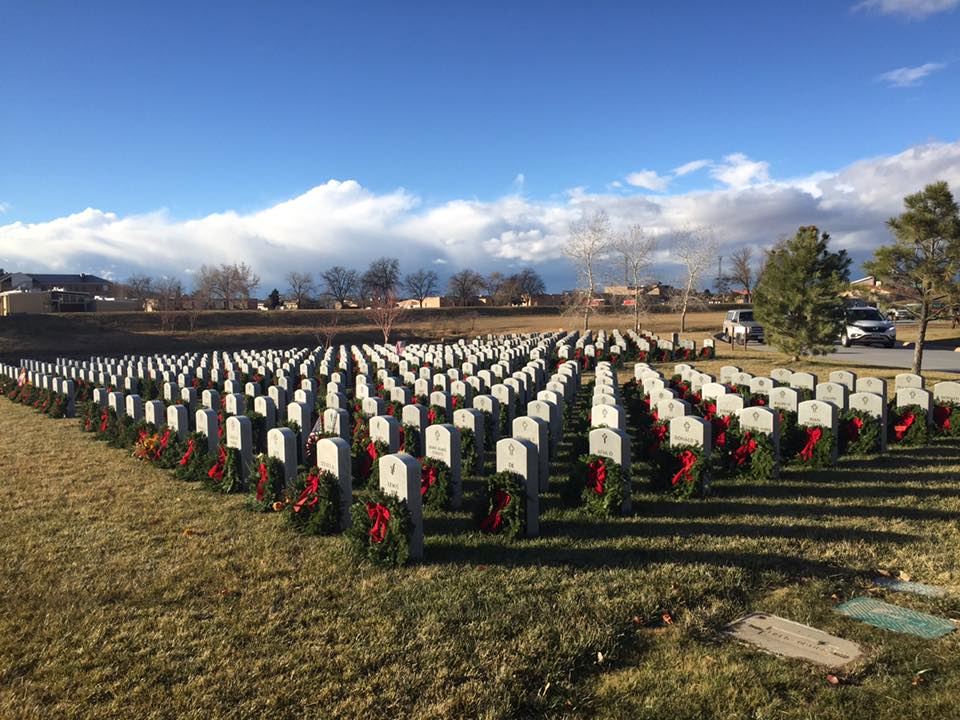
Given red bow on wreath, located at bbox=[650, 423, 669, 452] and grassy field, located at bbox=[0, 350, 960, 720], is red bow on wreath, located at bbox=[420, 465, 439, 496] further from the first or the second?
red bow on wreath, located at bbox=[650, 423, 669, 452]

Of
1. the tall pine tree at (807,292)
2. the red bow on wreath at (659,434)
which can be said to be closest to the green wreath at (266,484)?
the red bow on wreath at (659,434)

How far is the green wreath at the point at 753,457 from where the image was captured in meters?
8.37

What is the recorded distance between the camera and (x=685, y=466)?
25.3ft

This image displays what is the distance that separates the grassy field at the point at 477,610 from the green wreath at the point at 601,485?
0.20 m

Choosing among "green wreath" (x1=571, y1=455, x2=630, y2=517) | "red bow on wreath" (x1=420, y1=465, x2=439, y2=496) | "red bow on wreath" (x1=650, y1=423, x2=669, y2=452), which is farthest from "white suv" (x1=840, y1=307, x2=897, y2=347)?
"red bow on wreath" (x1=420, y1=465, x2=439, y2=496)

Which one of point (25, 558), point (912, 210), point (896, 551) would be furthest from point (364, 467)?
point (912, 210)

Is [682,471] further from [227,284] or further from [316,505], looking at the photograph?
[227,284]

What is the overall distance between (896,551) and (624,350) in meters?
19.9

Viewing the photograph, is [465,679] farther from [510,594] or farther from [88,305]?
[88,305]

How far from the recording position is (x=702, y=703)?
363 centimetres

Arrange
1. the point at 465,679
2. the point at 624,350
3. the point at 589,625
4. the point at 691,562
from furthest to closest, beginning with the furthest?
the point at 624,350 < the point at 691,562 < the point at 589,625 < the point at 465,679

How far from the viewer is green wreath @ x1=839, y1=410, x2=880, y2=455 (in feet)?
31.3

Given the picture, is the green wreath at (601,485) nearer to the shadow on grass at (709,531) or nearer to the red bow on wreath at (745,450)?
the shadow on grass at (709,531)

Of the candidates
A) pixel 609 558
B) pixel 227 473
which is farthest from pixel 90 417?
pixel 609 558
